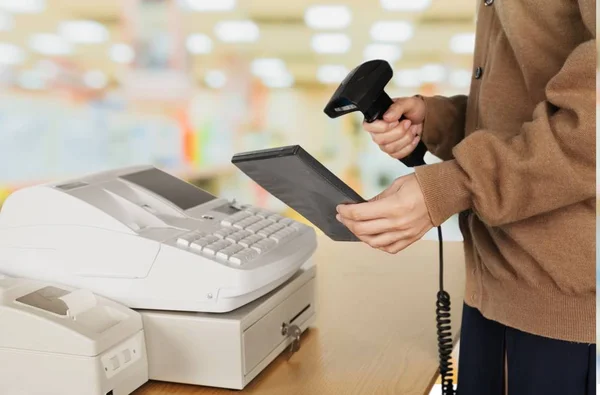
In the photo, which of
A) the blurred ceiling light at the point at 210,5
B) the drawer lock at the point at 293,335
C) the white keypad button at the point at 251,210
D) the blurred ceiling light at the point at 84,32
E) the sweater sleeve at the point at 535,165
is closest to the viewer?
the sweater sleeve at the point at 535,165

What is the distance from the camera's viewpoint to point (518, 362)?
3.10 feet

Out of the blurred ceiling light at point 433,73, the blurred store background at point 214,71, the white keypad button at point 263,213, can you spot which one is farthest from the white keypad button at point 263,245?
the blurred ceiling light at point 433,73

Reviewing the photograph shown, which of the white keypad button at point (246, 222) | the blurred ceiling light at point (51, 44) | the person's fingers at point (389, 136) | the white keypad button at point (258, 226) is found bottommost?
the white keypad button at point (258, 226)

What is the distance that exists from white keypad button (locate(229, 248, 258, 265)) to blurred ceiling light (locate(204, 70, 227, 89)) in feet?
12.7

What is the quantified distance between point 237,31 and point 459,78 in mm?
1548

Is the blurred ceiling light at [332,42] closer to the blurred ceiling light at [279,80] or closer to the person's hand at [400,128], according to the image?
the blurred ceiling light at [279,80]

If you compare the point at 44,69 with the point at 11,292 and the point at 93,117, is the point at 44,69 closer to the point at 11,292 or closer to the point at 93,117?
the point at 93,117

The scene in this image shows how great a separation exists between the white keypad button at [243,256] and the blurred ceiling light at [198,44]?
3953 mm

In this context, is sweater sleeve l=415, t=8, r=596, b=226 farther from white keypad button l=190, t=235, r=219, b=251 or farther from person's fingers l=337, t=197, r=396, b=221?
white keypad button l=190, t=235, r=219, b=251

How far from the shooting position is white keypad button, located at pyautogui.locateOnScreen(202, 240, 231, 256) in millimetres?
911

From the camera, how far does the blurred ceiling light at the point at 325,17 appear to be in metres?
4.64

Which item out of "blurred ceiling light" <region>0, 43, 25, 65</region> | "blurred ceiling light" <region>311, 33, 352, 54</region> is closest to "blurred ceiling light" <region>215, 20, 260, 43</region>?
"blurred ceiling light" <region>311, 33, 352, 54</region>

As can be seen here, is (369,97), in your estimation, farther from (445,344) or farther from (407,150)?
(445,344)

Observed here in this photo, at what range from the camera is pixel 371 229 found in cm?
84
